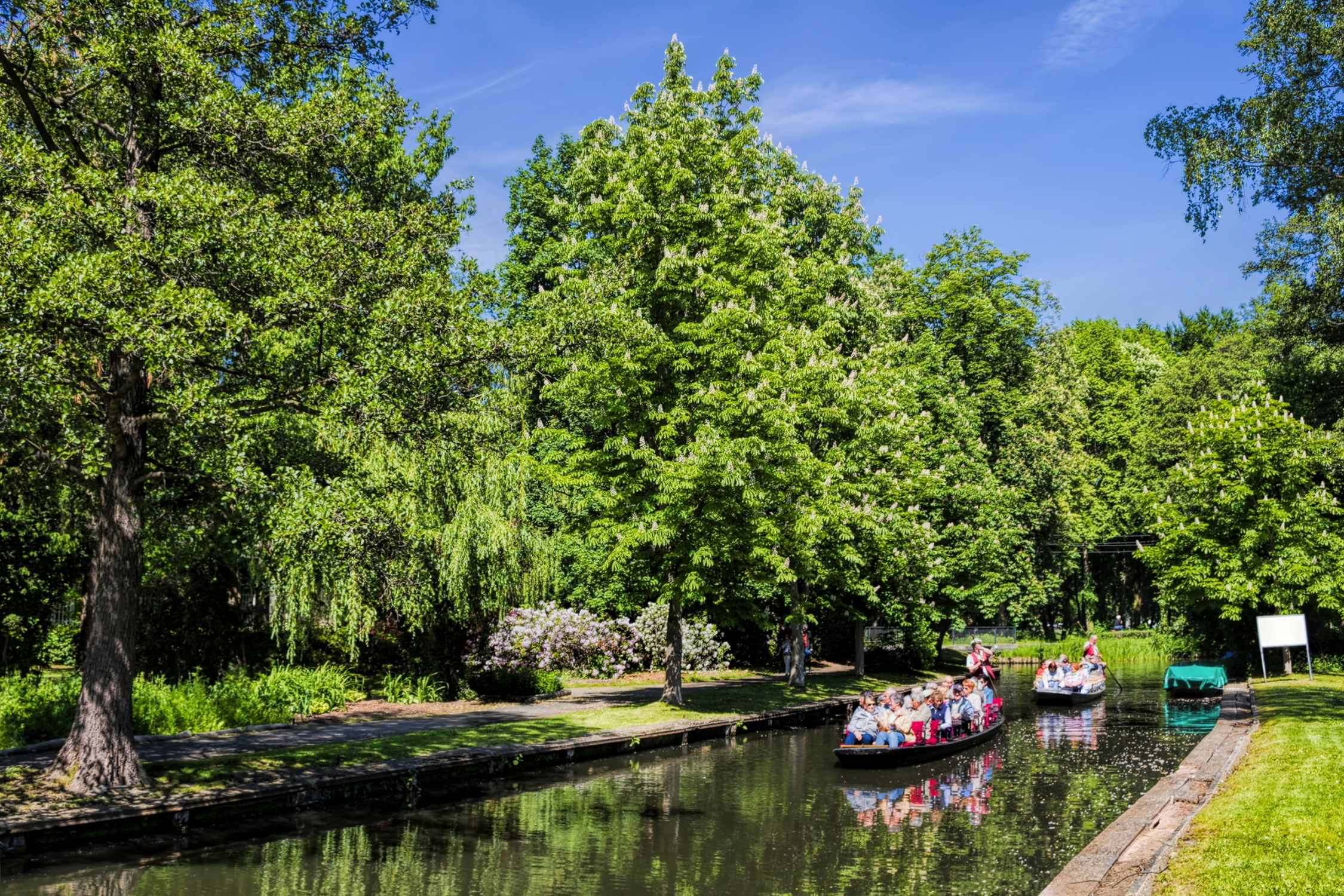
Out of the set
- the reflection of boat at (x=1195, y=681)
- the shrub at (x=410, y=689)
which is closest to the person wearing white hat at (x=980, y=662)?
the reflection of boat at (x=1195, y=681)

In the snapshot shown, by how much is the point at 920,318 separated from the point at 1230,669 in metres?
21.2

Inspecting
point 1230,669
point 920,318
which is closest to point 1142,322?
point 920,318

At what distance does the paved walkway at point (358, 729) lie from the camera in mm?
16469

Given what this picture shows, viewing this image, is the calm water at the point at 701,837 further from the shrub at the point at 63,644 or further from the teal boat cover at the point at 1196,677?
the shrub at the point at 63,644

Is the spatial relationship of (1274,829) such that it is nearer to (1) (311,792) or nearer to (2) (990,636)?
(1) (311,792)

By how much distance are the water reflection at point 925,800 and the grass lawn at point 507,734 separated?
661 cm

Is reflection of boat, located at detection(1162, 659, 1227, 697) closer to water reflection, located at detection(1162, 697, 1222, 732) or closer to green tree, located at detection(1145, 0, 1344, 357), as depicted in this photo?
water reflection, located at detection(1162, 697, 1222, 732)

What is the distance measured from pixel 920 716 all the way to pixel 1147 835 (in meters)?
9.51

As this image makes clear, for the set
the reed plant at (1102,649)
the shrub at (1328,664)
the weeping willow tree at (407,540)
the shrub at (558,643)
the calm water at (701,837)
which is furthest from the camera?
the reed plant at (1102,649)

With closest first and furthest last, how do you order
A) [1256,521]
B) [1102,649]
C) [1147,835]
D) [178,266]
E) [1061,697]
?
1. [1147,835]
2. [178,266]
3. [1061,697]
4. [1256,521]
5. [1102,649]

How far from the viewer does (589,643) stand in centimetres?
3350

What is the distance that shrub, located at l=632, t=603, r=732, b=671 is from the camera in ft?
118

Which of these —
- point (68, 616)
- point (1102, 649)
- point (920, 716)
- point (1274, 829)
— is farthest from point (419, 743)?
point (1102, 649)

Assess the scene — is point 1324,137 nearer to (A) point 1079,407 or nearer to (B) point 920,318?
(B) point 920,318
